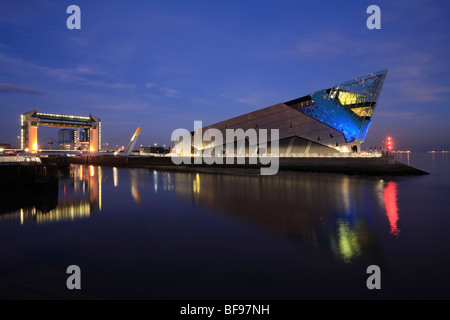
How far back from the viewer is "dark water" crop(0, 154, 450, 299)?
17.8 ft

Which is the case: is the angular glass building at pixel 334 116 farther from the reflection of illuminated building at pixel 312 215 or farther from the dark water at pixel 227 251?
the dark water at pixel 227 251

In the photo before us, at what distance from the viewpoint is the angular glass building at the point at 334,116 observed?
41.4 m

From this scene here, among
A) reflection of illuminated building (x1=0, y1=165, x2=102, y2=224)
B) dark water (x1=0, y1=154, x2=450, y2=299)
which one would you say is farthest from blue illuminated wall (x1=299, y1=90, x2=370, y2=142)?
reflection of illuminated building (x1=0, y1=165, x2=102, y2=224)

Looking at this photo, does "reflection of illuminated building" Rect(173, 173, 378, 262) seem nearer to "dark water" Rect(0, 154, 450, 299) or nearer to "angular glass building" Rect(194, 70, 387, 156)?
"dark water" Rect(0, 154, 450, 299)

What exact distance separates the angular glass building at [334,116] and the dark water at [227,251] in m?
29.4

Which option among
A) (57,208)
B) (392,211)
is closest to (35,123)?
(57,208)

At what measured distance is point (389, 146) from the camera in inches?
1662

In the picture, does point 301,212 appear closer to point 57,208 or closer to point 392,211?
point 392,211

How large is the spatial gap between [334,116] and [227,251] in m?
39.2

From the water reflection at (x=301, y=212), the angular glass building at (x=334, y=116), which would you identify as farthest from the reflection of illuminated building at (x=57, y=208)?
the angular glass building at (x=334, y=116)

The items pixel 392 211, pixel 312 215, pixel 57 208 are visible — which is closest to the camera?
pixel 312 215

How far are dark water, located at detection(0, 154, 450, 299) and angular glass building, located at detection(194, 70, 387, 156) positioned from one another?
2944 centimetres

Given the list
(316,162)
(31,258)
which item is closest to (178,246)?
(31,258)

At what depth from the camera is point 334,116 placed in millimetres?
41750
